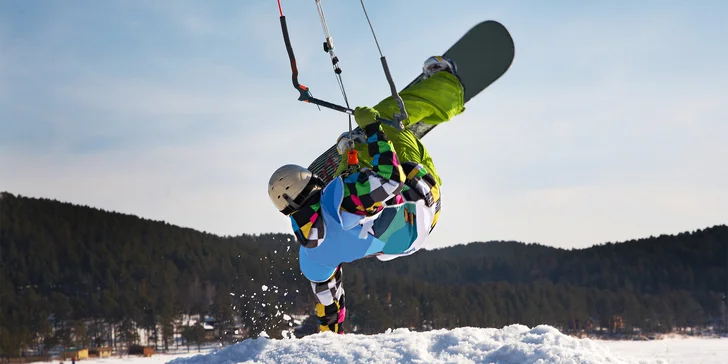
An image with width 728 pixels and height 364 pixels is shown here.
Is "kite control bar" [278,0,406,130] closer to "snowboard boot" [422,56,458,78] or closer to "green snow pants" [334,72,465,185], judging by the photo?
"green snow pants" [334,72,465,185]

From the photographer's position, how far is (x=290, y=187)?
5.08 meters

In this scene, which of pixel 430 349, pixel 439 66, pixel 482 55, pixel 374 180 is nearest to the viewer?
pixel 430 349

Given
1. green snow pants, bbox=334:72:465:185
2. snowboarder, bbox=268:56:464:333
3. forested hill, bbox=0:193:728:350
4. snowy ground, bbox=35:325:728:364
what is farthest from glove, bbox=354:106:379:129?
forested hill, bbox=0:193:728:350

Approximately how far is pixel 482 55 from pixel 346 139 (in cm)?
293

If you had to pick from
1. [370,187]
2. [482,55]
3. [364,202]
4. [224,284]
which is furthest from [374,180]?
[224,284]

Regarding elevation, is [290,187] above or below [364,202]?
above

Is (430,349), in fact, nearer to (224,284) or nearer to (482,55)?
(482,55)

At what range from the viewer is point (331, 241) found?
5.46m

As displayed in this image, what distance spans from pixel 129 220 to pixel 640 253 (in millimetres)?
78144

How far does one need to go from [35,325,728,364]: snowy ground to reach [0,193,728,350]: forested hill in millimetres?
51172

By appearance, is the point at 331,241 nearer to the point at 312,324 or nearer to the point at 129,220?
the point at 312,324

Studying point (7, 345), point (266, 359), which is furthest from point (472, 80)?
point (7, 345)

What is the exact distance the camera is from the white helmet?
5086mm

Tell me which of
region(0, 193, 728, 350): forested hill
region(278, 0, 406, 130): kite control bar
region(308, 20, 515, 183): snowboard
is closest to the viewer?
region(278, 0, 406, 130): kite control bar
